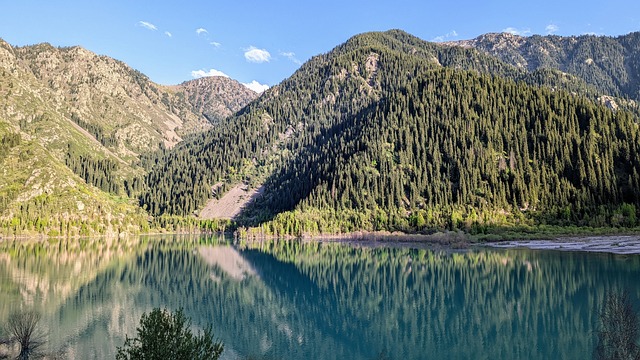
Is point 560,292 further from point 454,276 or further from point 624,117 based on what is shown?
point 624,117

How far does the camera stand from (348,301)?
53.2 m

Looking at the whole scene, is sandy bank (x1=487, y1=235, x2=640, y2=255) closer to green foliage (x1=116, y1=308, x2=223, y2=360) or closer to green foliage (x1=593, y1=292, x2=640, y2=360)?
green foliage (x1=593, y1=292, x2=640, y2=360)

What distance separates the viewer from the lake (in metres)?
34.1

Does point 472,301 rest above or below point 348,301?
above

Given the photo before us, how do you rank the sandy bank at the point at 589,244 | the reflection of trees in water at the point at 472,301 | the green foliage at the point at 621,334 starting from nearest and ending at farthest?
1. the green foliage at the point at 621,334
2. the reflection of trees in water at the point at 472,301
3. the sandy bank at the point at 589,244

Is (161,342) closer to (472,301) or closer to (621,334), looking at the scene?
(621,334)

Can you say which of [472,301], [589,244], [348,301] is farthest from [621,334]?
[589,244]

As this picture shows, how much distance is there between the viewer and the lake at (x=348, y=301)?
34094mm

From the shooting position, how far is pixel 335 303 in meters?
52.1

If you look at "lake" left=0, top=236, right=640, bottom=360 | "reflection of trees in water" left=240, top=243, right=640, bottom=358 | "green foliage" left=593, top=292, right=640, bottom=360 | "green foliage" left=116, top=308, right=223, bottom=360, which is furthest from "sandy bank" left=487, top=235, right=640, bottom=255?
"green foliage" left=116, top=308, right=223, bottom=360

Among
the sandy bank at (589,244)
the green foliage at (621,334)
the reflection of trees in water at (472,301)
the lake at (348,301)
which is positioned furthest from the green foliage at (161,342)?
the sandy bank at (589,244)

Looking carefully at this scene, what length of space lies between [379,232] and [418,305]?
109077mm

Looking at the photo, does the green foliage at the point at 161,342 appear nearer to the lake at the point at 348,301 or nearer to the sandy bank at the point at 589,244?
the lake at the point at 348,301

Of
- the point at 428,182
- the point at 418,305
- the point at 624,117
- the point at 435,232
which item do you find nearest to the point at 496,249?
the point at 435,232
